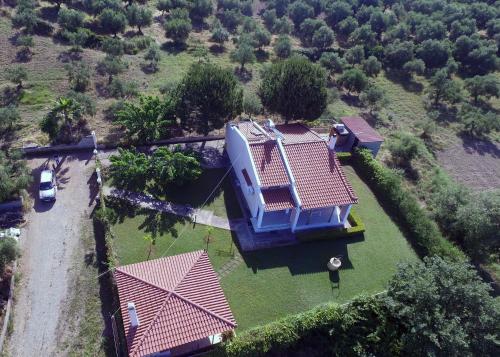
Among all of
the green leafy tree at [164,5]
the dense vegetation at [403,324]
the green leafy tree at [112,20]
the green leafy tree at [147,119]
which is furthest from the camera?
the green leafy tree at [164,5]

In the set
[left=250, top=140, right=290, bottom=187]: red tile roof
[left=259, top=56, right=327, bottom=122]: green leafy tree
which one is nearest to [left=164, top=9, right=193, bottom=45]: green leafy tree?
[left=259, top=56, right=327, bottom=122]: green leafy tree

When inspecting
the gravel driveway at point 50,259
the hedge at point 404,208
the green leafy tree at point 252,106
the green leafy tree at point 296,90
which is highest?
the green leafy tree at point 296,90

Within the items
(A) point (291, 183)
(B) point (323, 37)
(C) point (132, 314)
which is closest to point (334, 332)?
(A) point (291, 183)

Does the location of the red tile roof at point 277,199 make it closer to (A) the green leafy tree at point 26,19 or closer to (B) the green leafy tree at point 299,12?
(A) the green leafy tree at point 26,19

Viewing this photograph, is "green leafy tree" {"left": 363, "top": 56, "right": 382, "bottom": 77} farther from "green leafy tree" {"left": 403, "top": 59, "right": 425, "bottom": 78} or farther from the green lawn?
the green lawn

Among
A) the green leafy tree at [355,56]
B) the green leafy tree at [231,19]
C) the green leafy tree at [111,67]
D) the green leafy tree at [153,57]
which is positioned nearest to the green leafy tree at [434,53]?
the green leafy tree at [355,56]

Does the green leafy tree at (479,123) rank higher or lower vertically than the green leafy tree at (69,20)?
lower

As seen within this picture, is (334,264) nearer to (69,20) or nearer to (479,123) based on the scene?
(479,123)
